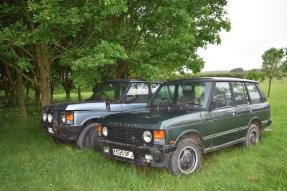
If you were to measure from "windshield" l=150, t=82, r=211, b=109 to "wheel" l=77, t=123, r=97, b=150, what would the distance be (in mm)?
1666

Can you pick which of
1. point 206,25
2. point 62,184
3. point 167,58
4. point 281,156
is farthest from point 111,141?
point 206,25

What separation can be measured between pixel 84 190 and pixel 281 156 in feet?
14.6

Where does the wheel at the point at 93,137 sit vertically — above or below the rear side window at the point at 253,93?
below

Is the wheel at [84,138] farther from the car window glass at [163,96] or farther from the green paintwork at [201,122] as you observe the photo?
the car window glass at [163,96]

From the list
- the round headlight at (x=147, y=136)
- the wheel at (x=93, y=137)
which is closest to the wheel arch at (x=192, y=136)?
the round headlight at (x=147, y=136)

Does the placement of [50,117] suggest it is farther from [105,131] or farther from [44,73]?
[44,73]

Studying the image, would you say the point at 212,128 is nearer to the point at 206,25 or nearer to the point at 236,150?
the point at 236,150

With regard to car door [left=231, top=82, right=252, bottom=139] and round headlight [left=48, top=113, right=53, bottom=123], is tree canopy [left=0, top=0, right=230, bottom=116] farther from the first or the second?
car door [left=231, top=82, right=252, bottom=139]

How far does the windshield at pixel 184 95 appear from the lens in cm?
704

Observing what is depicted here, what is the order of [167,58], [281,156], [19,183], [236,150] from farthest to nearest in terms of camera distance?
[167,58], [236,150], [281,156], [19,183]

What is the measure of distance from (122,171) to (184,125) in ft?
4.86

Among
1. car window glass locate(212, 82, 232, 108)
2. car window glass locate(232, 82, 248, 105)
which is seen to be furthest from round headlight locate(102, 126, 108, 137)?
car window glass locate(232, 82, 248, 105)

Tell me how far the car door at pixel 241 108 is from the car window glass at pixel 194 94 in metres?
1.07

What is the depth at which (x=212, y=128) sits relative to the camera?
692 centimetres
